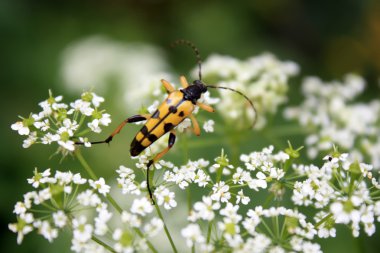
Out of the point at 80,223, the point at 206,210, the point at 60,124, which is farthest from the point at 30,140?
the point at 206,210

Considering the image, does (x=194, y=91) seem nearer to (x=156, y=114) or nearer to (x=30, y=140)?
(x=156, y=114)

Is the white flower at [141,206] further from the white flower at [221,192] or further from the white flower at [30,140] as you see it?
the white flower at [30,140]

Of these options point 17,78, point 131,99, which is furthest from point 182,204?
point 17,78

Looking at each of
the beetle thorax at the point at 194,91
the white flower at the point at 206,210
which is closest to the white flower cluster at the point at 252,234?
the white flower at the point at 206,210

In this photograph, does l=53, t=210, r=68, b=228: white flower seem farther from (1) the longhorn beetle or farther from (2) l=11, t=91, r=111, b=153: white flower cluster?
(1) the longhorn beetle

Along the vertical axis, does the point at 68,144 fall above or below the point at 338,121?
below

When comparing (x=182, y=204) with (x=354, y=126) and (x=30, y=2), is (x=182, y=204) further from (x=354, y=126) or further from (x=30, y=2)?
(x=30, y=2)
